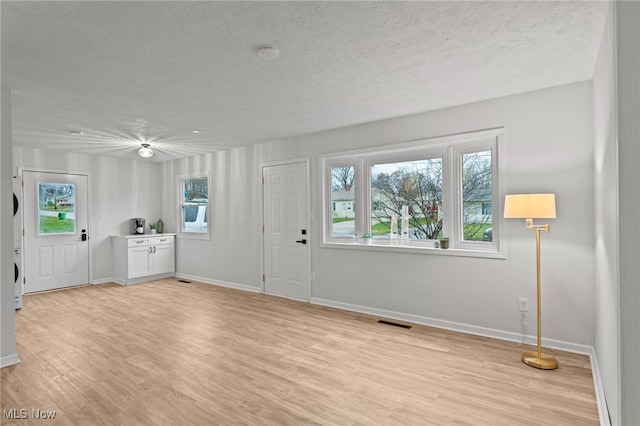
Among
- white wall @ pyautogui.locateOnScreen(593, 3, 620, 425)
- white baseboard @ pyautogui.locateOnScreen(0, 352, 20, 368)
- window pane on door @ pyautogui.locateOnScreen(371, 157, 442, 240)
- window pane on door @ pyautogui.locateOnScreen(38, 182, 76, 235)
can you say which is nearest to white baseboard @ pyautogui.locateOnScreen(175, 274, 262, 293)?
window pane on door @ pyautogui.locateOnScreen(38, 182, 76, 235)

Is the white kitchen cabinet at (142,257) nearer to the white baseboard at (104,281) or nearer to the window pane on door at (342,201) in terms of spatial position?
the white baseboard at (104,281)

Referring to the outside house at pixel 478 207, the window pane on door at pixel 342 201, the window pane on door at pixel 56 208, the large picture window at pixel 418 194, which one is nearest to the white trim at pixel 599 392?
the large picture window at pixel 418 194

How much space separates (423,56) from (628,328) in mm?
2033

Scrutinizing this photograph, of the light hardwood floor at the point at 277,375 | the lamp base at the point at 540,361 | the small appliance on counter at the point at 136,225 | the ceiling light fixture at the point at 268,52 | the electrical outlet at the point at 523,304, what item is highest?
the ceiling light fixture at the point at 268,52

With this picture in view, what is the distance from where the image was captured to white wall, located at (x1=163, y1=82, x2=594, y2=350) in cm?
311

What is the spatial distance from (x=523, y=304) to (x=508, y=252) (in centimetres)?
51

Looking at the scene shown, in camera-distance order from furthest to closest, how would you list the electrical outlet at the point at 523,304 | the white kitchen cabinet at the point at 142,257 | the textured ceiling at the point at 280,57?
the white kitchen cabinet at the point at 142,257
the electrical outlet at the point at 523,304
the textured ceiling at the point at 280,57

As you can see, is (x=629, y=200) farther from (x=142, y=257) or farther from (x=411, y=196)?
(x=142, y=257)

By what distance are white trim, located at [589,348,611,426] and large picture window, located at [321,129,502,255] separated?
1199 mm

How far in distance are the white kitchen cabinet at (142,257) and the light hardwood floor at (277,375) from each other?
204 cm

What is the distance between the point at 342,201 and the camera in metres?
4.82

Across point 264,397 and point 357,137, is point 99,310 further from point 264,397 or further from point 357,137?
point 357,137

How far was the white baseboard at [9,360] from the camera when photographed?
2.97 meters

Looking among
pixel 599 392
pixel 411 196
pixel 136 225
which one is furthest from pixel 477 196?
pixel 136 225
